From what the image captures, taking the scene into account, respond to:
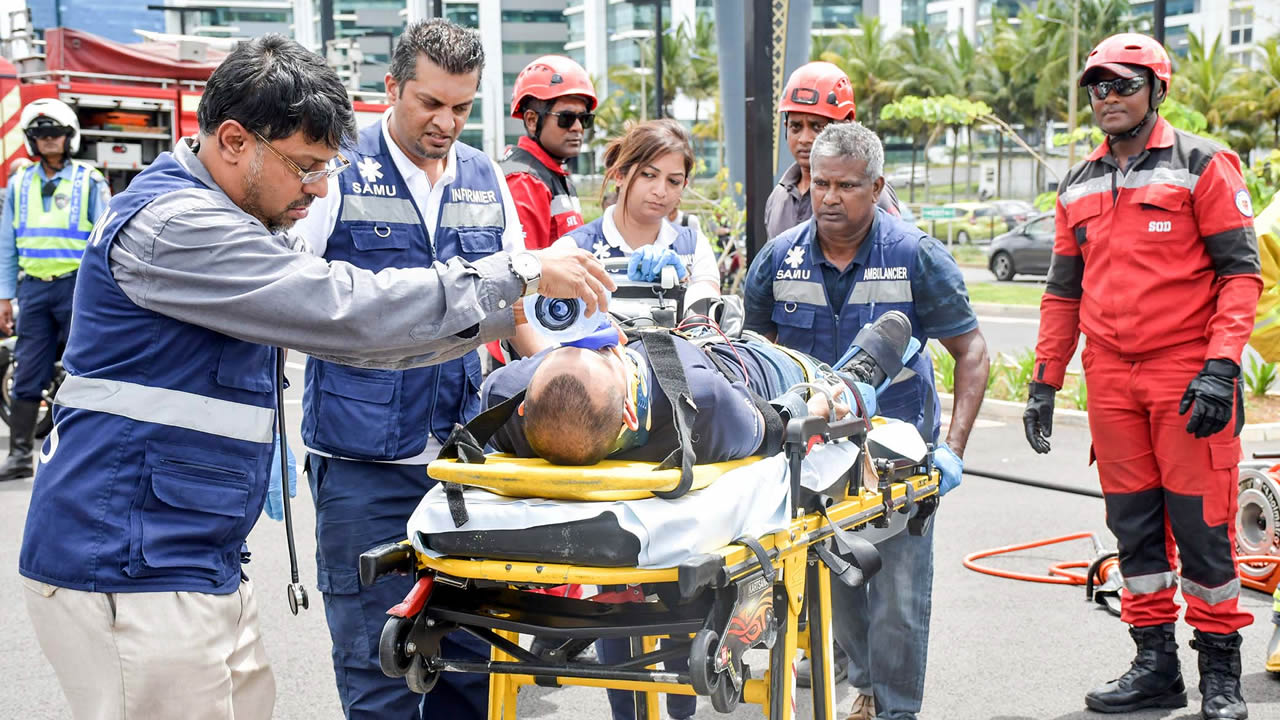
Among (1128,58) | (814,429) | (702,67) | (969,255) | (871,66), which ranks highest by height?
(702,67)

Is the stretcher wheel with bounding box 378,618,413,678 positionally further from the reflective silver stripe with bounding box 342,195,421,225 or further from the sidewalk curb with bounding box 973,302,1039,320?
the sidewalk curb with bounding box 973,302,1039,320

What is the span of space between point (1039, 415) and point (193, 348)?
143 inches

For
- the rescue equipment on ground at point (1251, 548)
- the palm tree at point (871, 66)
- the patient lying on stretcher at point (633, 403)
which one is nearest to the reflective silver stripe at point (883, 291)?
the patient lying on stretcher at point (633, 403)

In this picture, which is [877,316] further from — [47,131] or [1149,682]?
[47,131]

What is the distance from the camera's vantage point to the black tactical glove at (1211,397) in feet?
15.1

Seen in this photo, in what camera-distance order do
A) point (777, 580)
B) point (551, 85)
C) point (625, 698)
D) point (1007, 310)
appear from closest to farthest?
point (777, 580)
point (625, 698)
point (551, 85)
point (1007, 310)

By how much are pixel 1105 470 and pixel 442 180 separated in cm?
280

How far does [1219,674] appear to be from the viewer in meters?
4.68

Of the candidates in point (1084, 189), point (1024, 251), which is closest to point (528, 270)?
point (1084, 189)

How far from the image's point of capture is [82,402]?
254 centimetres

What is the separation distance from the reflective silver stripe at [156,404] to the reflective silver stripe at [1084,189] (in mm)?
3577

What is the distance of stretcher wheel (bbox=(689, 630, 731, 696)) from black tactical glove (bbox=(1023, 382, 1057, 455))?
2.88 metres

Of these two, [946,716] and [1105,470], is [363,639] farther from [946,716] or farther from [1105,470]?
[1105,470]

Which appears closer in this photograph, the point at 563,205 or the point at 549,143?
the point at 563,205
